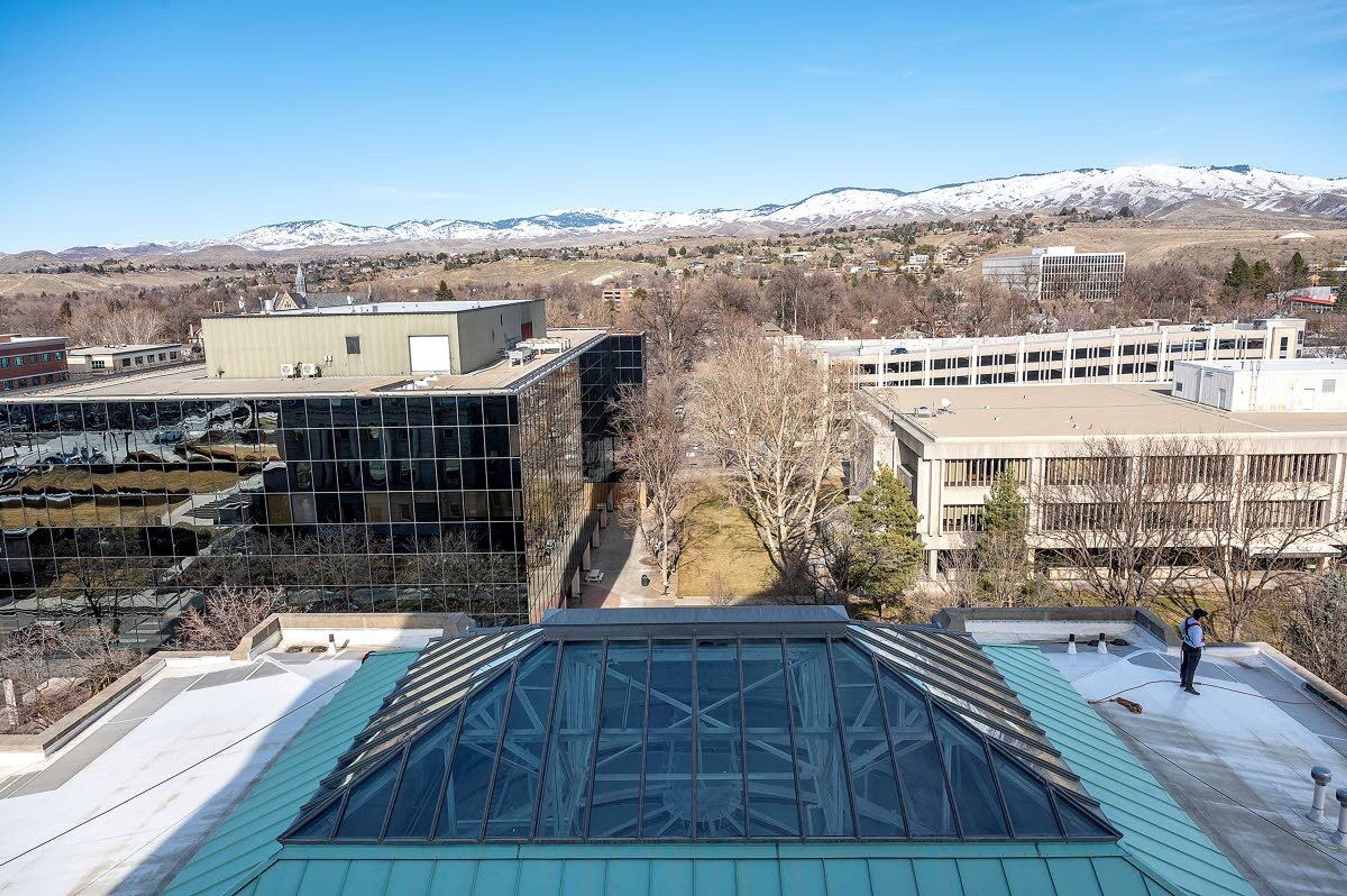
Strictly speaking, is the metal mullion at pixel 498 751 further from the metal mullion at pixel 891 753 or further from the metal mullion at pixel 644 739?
the metal mullion at pixel 891 753

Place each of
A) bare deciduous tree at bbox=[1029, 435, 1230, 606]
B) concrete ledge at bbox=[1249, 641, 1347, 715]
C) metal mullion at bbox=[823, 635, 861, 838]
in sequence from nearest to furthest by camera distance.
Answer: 1. metal mullion at bbox=[823, 635, 861, 838]
2. concrete ledge at bbox=[1249, 641, 1347, 715]
3. bare deciduous tree at bbox=[1029, 435, 1230, 606]

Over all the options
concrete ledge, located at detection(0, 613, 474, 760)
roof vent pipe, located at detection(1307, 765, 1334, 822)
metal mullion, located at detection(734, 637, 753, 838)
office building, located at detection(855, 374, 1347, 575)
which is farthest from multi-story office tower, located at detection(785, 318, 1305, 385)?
metal mullion, located at detection(734, 637, 753, 838)

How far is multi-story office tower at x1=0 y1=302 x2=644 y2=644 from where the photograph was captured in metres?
31.1

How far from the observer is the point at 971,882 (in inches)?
345

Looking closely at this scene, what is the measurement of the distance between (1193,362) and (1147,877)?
193 feet

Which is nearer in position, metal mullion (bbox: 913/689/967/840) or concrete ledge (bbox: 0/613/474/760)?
metal mullion (bbox: 913/689/967/840)

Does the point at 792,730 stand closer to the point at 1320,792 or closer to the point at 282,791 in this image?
the point at 282,791

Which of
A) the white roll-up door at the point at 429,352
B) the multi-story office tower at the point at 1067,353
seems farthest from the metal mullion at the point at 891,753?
the multi-story office tower at the point at 1067,353

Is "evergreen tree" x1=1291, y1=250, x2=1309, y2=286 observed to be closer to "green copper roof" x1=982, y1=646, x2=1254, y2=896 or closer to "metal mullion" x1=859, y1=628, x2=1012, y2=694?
"green copper roof" x1=982, y1=646, x2=1254, y2=896

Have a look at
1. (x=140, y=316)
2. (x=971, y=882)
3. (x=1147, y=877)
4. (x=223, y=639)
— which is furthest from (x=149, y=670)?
(x=140, y=316)

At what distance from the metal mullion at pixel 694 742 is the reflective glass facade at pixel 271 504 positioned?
67.5ft

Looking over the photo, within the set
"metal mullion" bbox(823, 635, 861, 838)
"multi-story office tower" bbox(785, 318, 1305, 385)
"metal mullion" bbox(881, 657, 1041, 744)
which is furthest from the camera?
"multi-story office tower" bbox(785, 318, 1305, 385)

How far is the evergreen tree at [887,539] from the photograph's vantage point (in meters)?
40.9

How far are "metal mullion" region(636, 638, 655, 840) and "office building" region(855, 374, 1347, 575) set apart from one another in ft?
114
